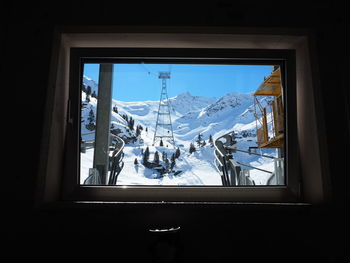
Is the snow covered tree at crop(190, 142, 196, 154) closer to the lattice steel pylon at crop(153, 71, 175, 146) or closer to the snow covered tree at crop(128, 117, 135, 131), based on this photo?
the lattice steel pylon at crop(153, 71, 175, 146)

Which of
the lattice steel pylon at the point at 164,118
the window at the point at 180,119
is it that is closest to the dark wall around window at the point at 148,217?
the window at the point at 180,119

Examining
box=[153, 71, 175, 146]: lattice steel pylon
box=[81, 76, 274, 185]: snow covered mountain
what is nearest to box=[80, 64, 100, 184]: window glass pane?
box=[81, 76, 274, 185]: snow covered mountain

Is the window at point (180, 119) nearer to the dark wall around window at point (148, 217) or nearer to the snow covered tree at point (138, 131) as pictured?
the snow covered tree at point (138, 131)

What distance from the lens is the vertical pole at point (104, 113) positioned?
5.11 feet

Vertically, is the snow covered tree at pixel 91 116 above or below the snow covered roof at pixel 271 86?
below

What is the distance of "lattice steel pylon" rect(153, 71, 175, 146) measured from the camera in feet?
5.07

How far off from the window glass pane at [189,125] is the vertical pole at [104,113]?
16 millimetres
